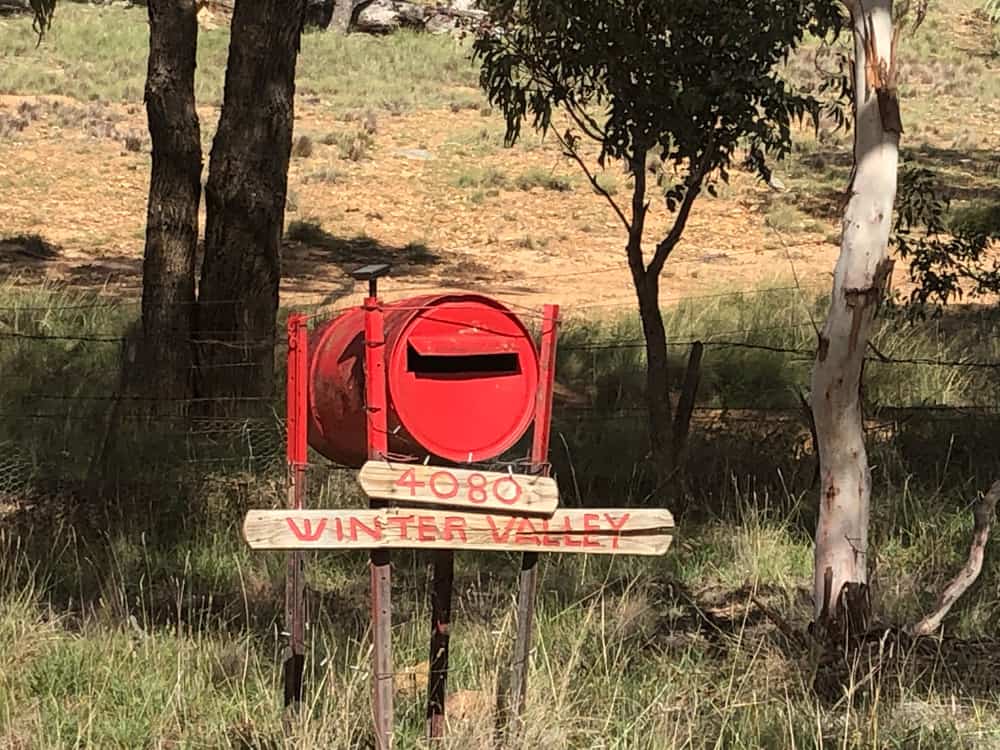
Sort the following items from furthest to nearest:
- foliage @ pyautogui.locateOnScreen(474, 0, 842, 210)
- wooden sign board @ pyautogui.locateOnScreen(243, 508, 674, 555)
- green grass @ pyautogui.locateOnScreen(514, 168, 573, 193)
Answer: green grass @ pyautogui.locateOnScreen(514, 168, 573, 193) < foliage @ pyautogui.locateOnScreen(474, 0, 842, 210) < wooden sign board @ pyautogui.locateOnScreen(243, 508, 674, 555)

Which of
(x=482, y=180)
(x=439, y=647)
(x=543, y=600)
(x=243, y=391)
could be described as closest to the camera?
(x=439, y=647)

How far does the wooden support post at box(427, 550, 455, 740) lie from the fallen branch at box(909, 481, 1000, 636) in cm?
186

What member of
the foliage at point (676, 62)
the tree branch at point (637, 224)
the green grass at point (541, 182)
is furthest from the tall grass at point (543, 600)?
the green grass at point (541, 182)

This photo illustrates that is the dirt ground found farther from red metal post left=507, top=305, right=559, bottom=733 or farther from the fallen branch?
red metal post left=507, top=305, right=559, bottom=733

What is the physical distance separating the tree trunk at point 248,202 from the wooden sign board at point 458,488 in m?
4.62

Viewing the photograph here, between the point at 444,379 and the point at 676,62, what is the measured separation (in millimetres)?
3988

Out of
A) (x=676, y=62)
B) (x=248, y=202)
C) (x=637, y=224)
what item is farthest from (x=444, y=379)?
(x=248, y=202)

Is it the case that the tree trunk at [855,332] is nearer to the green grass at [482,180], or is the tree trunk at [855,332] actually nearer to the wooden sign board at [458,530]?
the wooden sign board at [458,530]

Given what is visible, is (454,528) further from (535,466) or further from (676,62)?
(676,62)

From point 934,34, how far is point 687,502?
1476 inches

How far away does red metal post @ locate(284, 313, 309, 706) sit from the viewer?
365 cm

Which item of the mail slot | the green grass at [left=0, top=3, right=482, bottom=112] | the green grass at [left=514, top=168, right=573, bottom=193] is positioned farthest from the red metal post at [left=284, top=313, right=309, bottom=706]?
the green grass at [left=0, top=3, right=482, bottom=112]

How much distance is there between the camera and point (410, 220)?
1911 centimetres

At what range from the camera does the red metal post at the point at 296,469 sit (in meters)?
3.65
